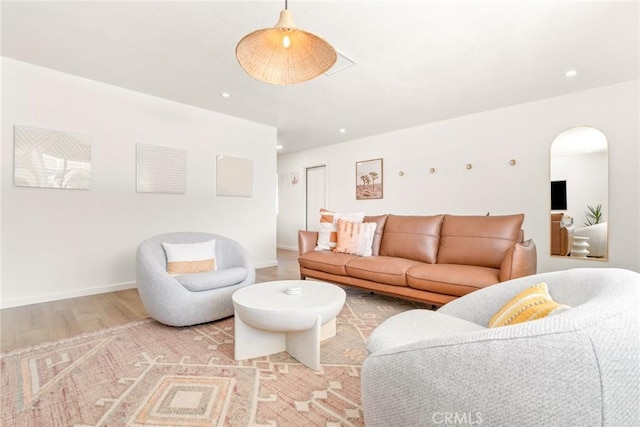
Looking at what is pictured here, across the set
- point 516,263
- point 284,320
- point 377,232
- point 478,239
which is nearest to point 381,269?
point 377,232

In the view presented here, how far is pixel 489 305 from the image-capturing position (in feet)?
4.71

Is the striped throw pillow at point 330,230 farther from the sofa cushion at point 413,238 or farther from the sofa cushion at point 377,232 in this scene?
the sofa cushion at point 413,238

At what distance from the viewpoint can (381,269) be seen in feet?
9.51

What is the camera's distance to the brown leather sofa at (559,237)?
3.76 metres

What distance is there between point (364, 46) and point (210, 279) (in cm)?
247

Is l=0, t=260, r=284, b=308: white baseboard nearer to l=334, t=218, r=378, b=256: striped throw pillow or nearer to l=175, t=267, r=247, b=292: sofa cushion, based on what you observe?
l=175, t=267, r=247, b=292: sofa cushion

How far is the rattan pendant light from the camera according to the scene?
154 centimetres

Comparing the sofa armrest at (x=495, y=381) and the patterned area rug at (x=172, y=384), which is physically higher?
the sofa armrest at (x=495, y=381)

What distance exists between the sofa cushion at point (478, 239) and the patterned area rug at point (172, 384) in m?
1.36

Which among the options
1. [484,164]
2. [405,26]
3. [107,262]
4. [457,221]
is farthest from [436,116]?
[107,262]

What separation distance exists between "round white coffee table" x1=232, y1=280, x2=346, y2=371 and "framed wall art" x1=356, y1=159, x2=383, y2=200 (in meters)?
3.77

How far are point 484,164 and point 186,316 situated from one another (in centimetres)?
433

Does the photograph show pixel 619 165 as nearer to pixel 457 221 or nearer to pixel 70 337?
pixel 457 221

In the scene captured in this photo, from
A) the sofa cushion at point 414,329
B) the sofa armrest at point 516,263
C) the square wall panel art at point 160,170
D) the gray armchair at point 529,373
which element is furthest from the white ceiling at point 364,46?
the gray armchair at point 529,373
